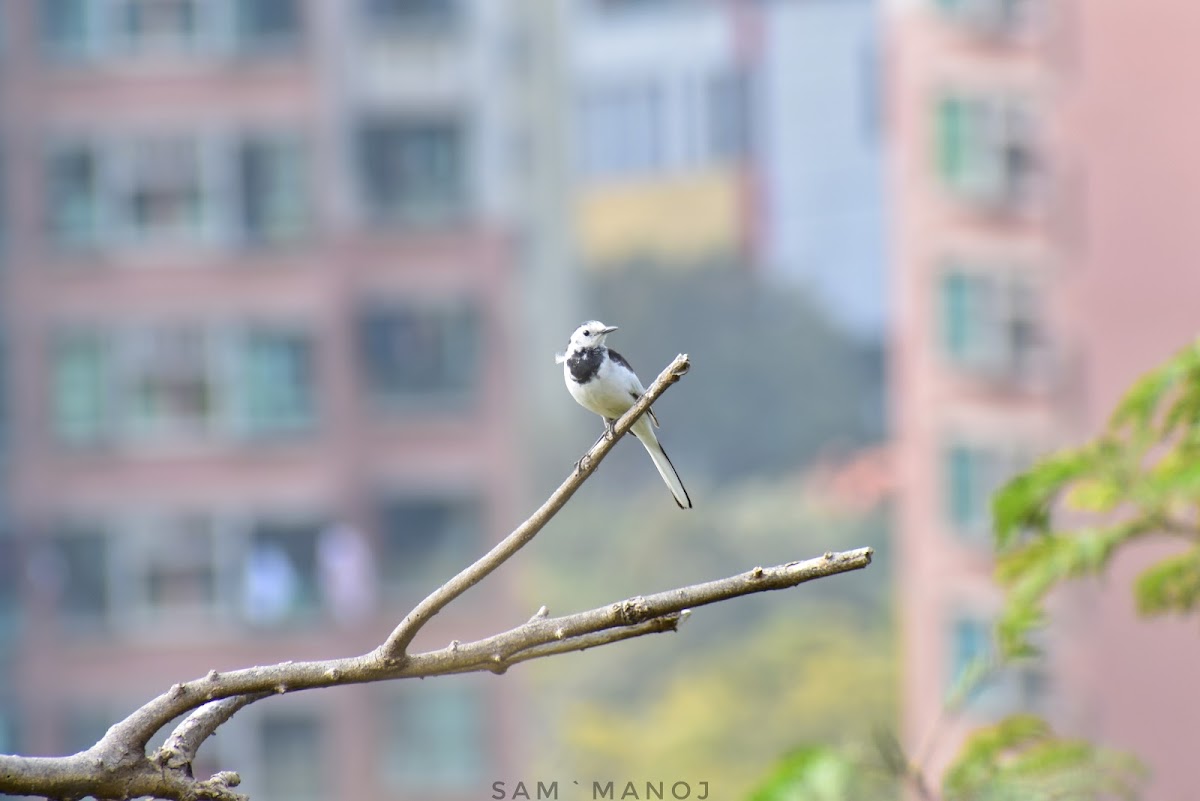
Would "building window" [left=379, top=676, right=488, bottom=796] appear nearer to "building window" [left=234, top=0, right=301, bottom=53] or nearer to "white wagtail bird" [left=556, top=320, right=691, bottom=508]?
"building window" [left=234, top=0, right=301, bottom=53]

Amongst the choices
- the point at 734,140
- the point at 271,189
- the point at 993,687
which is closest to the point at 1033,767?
the point at 993,687

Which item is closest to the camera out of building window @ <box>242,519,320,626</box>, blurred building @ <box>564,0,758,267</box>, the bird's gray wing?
the bird's gray wing

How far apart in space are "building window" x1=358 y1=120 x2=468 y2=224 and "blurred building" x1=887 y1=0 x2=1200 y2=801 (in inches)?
382

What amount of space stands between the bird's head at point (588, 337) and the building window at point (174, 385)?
36.5 meters

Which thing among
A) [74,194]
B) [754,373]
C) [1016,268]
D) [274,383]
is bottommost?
[1016,268]

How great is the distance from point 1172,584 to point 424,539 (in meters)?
39.0

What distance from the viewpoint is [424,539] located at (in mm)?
43594

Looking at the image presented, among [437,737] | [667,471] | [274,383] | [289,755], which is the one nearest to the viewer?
[667,471]

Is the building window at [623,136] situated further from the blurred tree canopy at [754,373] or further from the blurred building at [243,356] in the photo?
the blurred building at [243,356]

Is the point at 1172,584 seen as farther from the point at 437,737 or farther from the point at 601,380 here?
the point at 437,737

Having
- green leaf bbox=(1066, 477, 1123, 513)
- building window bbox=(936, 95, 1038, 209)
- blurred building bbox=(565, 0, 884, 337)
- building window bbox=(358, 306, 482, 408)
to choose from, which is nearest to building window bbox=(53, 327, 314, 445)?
building window bbox=(358, 306, 482, 408)

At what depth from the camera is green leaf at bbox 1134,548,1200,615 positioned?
4.89 metres

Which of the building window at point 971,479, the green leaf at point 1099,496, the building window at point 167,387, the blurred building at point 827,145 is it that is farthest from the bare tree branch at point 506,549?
the blurred building at point 827,145

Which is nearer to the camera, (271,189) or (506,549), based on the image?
(506,549)
